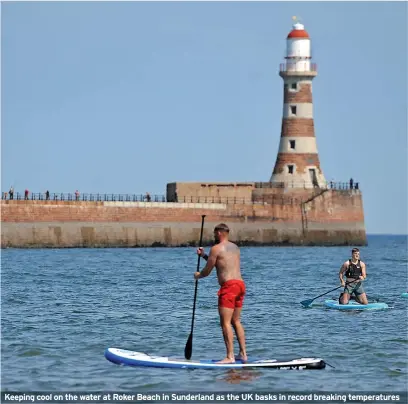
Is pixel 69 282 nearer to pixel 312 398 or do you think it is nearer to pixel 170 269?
pixel 170 269

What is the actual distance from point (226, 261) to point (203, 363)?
1.45m

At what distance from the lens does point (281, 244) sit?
80.6 m

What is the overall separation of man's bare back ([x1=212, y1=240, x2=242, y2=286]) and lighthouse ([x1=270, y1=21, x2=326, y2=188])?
204 ft

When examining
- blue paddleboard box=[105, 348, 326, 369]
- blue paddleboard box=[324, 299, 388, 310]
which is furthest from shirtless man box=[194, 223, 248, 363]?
blue paddleboard box=[324, 299, 388, 310]

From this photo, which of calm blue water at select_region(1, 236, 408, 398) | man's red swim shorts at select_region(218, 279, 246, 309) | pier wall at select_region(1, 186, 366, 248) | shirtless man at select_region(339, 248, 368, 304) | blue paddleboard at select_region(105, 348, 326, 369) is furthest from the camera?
pier wall at select_region(1, 186, 366, 248)

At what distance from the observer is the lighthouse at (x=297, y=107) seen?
77812mm

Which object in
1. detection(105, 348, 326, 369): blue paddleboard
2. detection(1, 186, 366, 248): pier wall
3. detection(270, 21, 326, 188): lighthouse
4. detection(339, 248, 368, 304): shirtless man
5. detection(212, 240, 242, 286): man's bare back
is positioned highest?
detection(270, 21, 326, 188): lighthouse

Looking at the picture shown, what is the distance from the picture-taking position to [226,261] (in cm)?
1591

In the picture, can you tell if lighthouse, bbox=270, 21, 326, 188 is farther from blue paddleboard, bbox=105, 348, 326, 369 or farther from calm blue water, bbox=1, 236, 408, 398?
blue paddleboard, bbox=105, 348, 326, 369

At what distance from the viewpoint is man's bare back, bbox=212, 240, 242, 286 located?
52.2ft

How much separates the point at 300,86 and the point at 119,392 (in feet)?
212

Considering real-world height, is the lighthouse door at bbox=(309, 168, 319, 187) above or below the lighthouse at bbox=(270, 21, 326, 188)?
below

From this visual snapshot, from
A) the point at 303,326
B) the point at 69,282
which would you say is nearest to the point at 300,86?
the point at 69,282

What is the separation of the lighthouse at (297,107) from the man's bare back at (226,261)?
2446 inches
